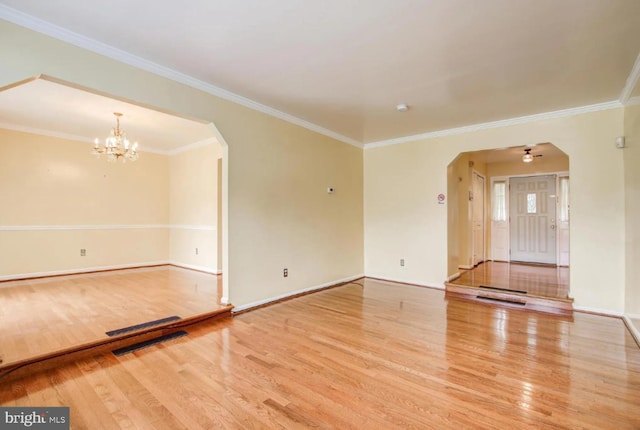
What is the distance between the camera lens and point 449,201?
17.0 feet

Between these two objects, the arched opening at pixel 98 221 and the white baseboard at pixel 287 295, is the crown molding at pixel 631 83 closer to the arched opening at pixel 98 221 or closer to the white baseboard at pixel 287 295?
the arched opening at pixel 98 221

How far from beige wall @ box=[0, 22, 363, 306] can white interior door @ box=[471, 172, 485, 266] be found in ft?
9.06

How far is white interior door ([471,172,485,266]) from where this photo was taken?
22.6ft

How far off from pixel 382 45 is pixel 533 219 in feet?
21.8

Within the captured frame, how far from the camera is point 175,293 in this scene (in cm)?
445

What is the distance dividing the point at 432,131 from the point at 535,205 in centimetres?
400

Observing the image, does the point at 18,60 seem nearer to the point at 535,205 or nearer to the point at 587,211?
the point at 587,211

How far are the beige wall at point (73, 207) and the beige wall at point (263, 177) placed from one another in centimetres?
401

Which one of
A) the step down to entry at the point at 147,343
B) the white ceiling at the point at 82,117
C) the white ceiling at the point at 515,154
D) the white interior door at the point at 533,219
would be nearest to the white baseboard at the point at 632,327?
the white ceiling at the point at 515,154

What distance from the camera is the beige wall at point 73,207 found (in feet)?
17.0

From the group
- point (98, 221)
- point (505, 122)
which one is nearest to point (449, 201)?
point (505, 122)

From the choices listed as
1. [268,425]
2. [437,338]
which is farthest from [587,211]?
[268,425]

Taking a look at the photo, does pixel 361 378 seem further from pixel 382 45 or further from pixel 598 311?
pixel 598 311

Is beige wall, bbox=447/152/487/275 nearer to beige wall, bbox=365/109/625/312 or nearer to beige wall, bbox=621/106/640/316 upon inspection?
beige wall, bbox=365/109/625/312
